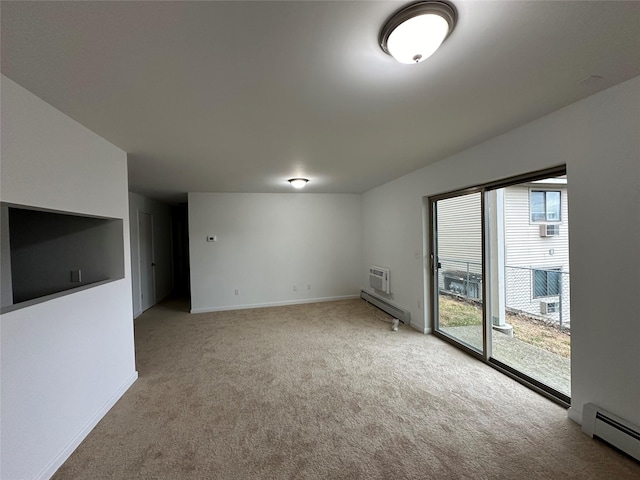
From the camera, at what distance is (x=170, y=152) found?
2.90 m

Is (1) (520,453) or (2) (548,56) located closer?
(2) (548,56)

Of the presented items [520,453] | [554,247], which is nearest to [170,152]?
[520,453]

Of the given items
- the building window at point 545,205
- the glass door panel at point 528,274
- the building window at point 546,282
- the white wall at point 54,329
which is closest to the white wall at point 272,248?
the white wall at point 54,329

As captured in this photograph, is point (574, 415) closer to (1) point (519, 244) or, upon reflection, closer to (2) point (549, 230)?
(1) point (519, 244)

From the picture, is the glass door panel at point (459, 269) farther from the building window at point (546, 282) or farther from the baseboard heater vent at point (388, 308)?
the building window at point (546, 282)

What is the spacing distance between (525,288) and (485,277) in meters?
0.72

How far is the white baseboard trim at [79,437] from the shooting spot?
1686mm

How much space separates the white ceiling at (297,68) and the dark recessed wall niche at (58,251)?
35.9 inches

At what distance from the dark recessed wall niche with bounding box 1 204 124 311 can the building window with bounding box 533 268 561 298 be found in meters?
4.55

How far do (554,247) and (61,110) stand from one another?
15.8 ft

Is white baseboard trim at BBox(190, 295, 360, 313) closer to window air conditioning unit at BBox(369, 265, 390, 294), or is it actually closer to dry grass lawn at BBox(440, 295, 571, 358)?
window air conditioning unit at BBox(369, 265, 390, 294)

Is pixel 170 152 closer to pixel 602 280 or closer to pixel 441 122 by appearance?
pixel 441 122

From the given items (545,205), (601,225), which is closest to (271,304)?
(545,205)

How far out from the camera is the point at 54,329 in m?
1.83
